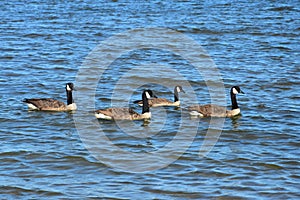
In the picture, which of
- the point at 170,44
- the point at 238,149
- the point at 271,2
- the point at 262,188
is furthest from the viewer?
the point at 271,2

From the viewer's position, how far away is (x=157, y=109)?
17.5 m

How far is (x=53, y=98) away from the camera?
59.1 ft

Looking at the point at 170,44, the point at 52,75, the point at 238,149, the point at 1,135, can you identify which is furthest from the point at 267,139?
the point at 170,44

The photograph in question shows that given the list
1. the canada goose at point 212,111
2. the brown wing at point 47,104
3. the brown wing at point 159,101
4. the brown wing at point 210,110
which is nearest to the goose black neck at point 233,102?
the canada goose at point 212,111

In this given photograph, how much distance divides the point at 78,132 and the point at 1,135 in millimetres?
1573

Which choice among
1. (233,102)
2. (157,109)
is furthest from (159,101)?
(233,102)

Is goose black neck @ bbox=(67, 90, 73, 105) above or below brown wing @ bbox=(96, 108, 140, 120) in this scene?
above

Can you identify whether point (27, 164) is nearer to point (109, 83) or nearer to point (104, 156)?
point (104, 156)

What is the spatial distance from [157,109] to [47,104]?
2759 millimetres

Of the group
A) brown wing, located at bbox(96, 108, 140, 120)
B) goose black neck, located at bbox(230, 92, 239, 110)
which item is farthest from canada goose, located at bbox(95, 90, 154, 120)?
goose black neck, located at bbox(230, 92, 239, 110)

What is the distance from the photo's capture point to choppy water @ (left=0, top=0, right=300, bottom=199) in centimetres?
1170

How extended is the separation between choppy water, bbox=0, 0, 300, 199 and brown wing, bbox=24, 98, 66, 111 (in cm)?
21

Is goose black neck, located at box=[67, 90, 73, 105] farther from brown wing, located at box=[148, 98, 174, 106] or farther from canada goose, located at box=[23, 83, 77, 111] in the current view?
brown wing, located at box=[148, 98, 174, 106]

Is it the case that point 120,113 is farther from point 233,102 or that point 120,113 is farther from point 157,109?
point 233,102
